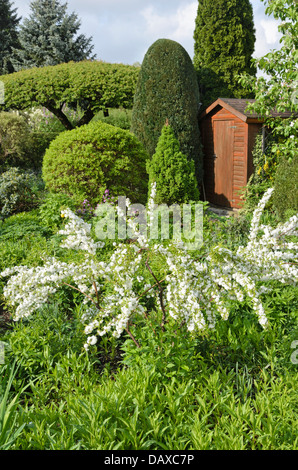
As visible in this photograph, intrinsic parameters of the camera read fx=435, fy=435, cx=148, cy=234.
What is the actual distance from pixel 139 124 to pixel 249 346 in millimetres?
9802

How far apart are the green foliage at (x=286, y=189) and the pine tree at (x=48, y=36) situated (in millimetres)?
20770

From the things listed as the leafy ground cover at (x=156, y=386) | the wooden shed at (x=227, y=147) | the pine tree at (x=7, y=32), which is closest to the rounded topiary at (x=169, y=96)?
the wooden shed at (x=227, y=147)

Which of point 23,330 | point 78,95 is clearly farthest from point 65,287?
point 78,95

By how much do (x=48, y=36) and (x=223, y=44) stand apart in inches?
578

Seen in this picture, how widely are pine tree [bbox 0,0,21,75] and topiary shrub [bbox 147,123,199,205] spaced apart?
22134 millimetres

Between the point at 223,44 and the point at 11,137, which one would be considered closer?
the point at 11,137

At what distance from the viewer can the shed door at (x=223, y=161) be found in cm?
1193

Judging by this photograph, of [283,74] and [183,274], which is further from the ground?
[283,74]

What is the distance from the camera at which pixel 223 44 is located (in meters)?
14.6

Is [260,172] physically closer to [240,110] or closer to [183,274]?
[240,110]

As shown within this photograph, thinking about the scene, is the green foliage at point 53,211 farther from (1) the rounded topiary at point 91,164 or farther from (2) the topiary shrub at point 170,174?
(2) the topiary shrub at point 170,174

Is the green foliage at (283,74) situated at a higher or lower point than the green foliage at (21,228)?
higher

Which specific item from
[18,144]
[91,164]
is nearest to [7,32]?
[18,144]

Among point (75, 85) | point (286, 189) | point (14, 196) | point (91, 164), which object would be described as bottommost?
point (14, 196)
